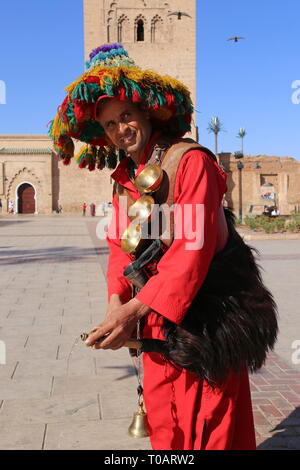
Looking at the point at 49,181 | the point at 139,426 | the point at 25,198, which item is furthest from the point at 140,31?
the point at 139,426

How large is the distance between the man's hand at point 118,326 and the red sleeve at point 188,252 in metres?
0.04

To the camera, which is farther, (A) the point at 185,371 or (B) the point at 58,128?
(B) the point at 58,128

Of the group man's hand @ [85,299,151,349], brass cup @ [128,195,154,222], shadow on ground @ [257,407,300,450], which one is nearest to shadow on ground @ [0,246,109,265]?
shadow on ground @ [257,407,300,450]

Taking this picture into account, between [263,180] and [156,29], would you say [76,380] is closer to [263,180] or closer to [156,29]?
[156,29]

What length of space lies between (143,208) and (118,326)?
0.45 meters

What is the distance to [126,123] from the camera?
190 centimetres

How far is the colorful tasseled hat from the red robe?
0.19 metres

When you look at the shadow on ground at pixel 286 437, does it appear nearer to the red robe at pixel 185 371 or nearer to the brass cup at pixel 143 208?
the red robe at pixel 185 371

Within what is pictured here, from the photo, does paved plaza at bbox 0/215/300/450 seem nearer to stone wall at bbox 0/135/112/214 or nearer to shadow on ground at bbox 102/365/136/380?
shadow on ground at bbox 102/365/136/380

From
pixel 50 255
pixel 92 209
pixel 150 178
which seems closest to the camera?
pixel 150 178

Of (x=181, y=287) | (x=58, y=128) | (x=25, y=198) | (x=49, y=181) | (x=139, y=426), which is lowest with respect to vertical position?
(x=139, y=426)

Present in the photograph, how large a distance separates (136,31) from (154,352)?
45.3m

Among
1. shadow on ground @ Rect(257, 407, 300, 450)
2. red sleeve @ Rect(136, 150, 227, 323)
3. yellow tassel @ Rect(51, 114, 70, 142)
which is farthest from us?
shadow on ground @ Rect(257, 407, 300, 450)

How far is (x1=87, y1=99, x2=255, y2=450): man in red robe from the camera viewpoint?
5.31 feet
